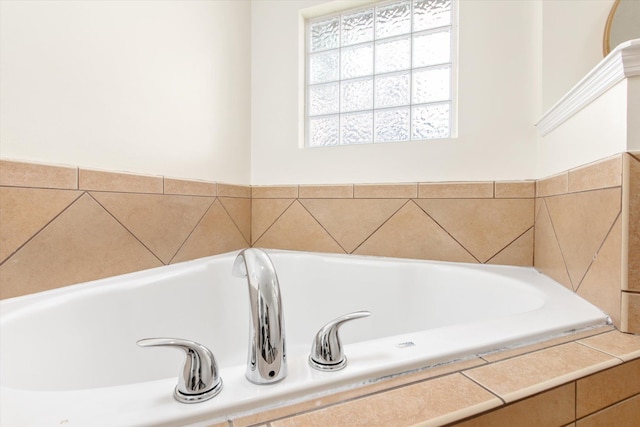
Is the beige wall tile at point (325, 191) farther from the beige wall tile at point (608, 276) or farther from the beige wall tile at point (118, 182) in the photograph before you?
the beige wall tile at point (608, 276)

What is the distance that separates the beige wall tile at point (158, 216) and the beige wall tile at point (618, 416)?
3.92 ft

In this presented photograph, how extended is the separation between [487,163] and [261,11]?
1.38 metres

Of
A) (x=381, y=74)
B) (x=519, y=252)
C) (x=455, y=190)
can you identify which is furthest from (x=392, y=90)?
(x=519, y=252)

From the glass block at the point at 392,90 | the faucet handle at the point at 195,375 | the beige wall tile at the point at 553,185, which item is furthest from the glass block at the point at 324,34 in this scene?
the faucet handle at the point at 195,375

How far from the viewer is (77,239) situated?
2.85ft

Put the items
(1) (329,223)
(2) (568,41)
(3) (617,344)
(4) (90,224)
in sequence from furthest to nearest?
(1) (329,223) → (2) (568,41) → (4) (90,224) → (3) (617,344)

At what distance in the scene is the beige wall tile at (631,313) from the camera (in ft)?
1.92

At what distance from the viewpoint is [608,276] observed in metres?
0.66

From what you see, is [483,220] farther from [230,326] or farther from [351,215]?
[230,326]

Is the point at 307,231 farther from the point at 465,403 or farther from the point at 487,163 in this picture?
the point at 465,403

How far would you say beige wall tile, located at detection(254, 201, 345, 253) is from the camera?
1479mm

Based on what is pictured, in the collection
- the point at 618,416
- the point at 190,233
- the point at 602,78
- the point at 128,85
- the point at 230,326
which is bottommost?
the point at 230,326

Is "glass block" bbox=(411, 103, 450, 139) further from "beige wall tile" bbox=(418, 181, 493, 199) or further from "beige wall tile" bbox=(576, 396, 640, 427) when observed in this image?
"beige wall tile" bbox=(576, 396, 640, 427)

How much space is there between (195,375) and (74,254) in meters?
0.73
